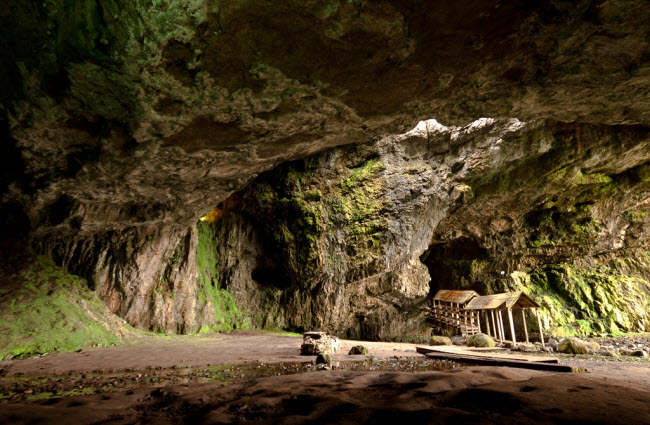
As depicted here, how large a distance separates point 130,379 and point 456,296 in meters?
18.4

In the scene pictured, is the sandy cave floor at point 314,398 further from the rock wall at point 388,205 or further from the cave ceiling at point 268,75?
the rock wall at point 388,205

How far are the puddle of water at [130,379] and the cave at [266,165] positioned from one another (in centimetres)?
5

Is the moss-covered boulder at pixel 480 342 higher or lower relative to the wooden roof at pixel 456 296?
lower

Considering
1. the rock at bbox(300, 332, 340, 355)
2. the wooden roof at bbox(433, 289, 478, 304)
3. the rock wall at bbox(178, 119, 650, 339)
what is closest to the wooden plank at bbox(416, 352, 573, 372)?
the rock at bbox(300, 332, 340, 355)

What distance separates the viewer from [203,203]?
34.8ft

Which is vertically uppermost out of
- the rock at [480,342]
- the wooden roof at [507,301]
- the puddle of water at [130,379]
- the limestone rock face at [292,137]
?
the limestone rock face at [292,137]

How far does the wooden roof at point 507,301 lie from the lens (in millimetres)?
13695

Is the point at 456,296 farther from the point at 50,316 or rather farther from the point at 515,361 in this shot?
the point at 50,316

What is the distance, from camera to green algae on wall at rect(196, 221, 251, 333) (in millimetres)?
14031

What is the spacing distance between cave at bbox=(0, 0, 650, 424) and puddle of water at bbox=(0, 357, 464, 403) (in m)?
0.05

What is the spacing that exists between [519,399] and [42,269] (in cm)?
1095

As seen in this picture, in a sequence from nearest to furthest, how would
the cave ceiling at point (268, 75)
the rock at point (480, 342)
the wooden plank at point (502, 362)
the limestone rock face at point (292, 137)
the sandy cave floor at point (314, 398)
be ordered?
1. the sandy cave floor at point (314, 398)
2. the cave ceiling at point (268, 75)
3. the limestone rock face at point (292, 137)
4. the wooden plank at point (502, 362)
5. the rock at point (480, 342)

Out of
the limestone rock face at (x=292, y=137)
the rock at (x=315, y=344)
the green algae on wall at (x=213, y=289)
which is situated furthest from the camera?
Result: the green algae on wall at (x=213, y=289)

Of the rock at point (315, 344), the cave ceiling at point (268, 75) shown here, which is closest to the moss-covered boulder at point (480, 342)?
→ the rock at point (315, 344)
